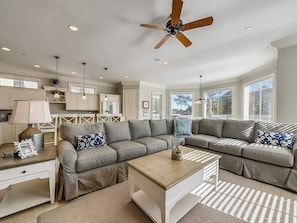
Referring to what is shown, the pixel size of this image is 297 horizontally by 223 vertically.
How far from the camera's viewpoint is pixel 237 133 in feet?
9.83

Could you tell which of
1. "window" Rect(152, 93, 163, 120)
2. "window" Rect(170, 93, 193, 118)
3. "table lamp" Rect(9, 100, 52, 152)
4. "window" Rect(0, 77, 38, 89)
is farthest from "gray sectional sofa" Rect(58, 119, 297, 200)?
"window" Rect(170, 93, 193, 118)

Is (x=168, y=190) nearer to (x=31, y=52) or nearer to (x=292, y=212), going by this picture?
(x=292, y=212)

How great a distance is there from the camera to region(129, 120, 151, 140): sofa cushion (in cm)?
301

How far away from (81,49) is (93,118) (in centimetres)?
316

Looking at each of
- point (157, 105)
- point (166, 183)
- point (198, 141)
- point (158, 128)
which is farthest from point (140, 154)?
point (157, 105)

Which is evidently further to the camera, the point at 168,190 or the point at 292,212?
the point at 292,212

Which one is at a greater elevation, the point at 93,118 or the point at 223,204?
the point at 93,118

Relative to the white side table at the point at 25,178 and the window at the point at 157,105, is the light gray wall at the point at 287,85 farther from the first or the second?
the window at the point at 157,105

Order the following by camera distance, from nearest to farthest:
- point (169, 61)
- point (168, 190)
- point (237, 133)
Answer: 1. point (168, 190)
2. point (237, 133)
3. point (169, 61)

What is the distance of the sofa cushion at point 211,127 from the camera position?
333 centimetres

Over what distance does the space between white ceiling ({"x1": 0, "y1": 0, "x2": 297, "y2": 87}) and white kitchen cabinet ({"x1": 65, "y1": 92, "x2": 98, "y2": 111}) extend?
1477 millimetres

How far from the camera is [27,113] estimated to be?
5.30ft

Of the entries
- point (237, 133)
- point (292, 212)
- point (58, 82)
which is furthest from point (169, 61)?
point (58, 82)

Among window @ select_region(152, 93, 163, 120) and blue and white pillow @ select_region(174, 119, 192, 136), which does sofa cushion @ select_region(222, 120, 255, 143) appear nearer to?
blue and white pillow @ select_region(174, 119, 192, 136)
